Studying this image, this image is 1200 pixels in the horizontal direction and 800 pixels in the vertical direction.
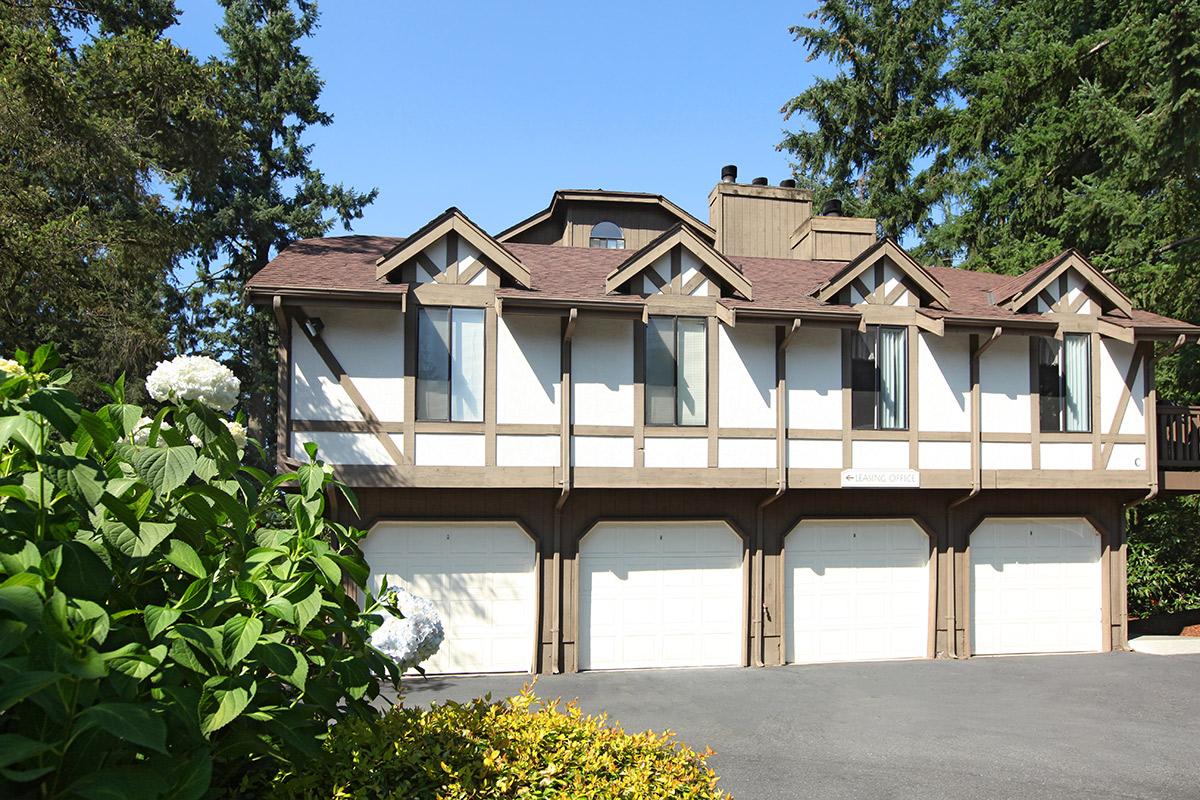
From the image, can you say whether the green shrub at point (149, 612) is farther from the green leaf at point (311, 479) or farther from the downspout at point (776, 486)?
the downspout at point (776, 486)

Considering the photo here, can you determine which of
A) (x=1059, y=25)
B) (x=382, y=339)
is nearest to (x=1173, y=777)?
(x=382, y=339)

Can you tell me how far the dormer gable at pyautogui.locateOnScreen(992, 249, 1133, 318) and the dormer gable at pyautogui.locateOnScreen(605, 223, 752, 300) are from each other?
525cm

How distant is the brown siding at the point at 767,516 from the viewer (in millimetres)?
13414

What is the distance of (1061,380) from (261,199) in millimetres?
25697

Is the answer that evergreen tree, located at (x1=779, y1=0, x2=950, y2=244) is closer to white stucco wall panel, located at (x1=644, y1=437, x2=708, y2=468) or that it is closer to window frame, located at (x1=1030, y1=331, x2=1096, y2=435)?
window frame, located at (x1=1030, y1=331, x2=1096, y2=435)

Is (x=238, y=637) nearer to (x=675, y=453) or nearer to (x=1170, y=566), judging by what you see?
(x=675, y=453)

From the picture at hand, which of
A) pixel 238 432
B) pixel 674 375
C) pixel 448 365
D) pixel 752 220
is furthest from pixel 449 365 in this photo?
pixel 752 220

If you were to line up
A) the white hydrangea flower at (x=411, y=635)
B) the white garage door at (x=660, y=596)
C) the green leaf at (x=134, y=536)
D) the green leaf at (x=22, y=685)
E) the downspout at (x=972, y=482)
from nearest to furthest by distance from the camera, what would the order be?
the green leaf at (x=22, y=685)
the green leaf at (x=134, y=536)
the white hydrangea flower at (x=411, y=635)
the white garage door at (x=660, y=596)
the downspout at (x=972, y=482)

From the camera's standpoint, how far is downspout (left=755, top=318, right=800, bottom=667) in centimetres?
1396

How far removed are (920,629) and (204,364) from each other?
44.8 ft

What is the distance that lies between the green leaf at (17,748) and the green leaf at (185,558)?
2.29ft

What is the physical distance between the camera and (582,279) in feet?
48.1

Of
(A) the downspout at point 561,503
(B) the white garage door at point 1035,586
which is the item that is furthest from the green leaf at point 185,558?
(B) the white garage door at point 1035,586

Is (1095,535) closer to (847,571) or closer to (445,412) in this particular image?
(847,571)
